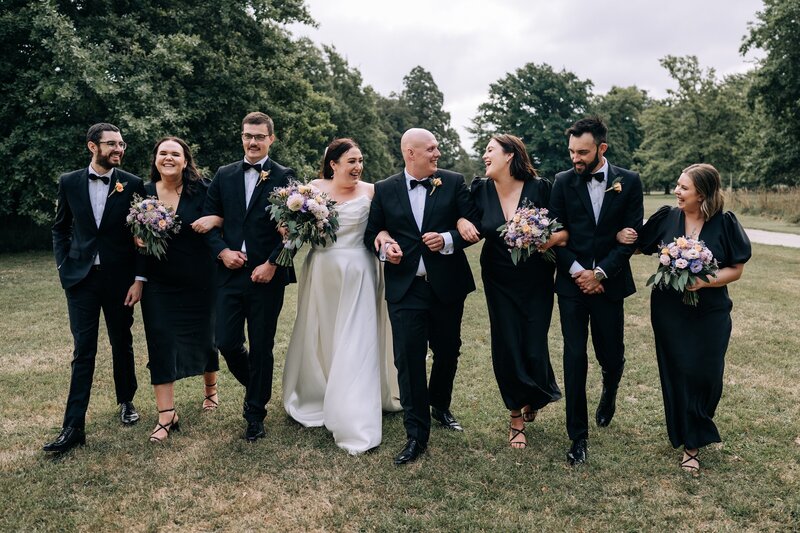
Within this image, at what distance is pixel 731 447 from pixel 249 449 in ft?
13.6

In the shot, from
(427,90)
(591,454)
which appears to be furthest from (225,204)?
(427,90)

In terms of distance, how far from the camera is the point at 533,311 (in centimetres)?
513

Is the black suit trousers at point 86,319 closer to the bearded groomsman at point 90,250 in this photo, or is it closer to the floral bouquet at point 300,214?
the bearded groomsman at point 90,250

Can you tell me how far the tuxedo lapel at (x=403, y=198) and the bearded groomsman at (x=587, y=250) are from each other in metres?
1.19

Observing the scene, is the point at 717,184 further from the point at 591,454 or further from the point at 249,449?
the point at 249,449

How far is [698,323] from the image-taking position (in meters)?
4.67

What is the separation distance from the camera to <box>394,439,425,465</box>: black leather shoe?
483 cm

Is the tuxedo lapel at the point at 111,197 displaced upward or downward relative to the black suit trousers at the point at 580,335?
upward

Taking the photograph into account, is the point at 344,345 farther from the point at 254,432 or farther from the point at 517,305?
the point at 517,305

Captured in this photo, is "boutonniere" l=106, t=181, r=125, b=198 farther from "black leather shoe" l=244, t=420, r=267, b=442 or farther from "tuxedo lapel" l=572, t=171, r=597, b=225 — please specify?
"tuxedo lapel" l=572, t=171, r=597, b=225

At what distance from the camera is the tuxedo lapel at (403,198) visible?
16.7 ft

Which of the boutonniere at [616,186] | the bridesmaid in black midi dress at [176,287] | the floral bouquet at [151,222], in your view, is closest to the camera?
the boutonniere at [616,186]

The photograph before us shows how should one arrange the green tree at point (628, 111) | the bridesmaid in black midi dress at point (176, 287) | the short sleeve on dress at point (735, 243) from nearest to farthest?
the short sleeve on dress at point (735, 243), the bridesmaid in black midi dress at point (176, 287), the green tree at point (628, 111)

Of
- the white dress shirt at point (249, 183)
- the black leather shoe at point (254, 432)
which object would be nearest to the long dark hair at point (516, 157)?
the white dress shirt at point (249, 183)
